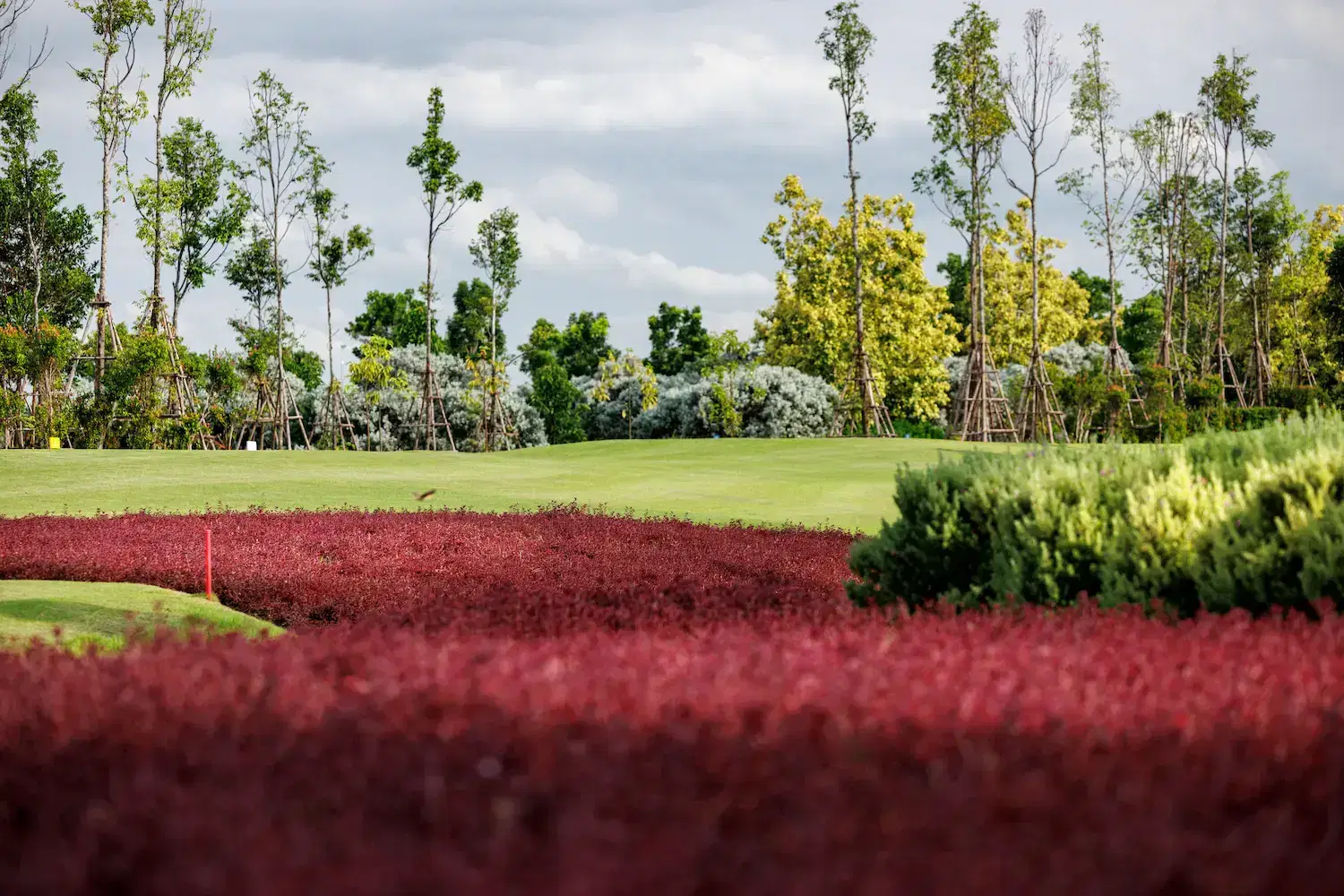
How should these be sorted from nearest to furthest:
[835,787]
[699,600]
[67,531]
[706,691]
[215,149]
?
[835,787], [706,691], [699,600], [67,531], [215,149]

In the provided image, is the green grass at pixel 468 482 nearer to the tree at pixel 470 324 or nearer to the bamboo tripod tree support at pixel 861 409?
the bamboo tripod tree support at pixel 861 409

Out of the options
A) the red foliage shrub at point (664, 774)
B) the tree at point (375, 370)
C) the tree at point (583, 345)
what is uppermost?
the tree at point (583, 345)

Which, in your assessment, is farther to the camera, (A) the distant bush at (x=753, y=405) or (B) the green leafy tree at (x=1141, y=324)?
(B) the green leafy tree at (x=1141, y=324)

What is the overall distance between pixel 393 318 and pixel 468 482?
4198 cm

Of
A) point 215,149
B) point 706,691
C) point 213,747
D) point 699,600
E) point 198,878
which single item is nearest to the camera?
point 198,878

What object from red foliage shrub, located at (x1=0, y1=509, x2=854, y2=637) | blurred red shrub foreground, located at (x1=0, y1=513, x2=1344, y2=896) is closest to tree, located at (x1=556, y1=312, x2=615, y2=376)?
red foliage shrub, located at (x1=0, y1=509, x2=854, y2=637)

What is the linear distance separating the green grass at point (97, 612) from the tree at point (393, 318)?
171 ft

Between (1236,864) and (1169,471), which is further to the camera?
(1169,471)

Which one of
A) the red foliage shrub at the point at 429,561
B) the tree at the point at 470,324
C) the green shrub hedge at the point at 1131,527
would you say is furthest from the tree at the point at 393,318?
the green shrub hedge at the point at 1131,527

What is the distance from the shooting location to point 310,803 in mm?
2734

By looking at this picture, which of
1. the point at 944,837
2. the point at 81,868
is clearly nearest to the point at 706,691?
the point at 944,837

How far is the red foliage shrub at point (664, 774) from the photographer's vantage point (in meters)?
2.40

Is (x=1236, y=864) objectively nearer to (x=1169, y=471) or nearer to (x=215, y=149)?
(x=1169, y=471)

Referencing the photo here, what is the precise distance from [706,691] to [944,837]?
95 cm
